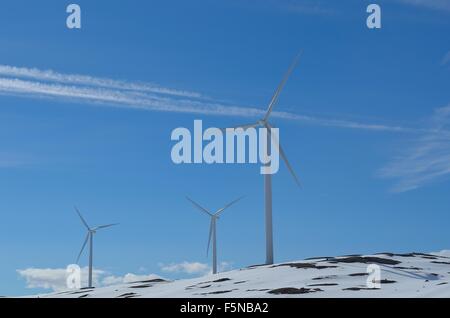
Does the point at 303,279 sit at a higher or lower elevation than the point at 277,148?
lower

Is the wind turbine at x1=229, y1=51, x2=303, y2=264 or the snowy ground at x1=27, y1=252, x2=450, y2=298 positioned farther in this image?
the wind turbine at x1=229, y1=51, x2=303, y2=264

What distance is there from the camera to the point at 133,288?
9825cm

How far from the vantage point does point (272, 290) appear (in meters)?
70.0

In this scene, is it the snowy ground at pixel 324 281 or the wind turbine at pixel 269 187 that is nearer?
the snowy ground at pixel 324 281

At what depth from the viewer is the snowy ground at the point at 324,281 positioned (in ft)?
213

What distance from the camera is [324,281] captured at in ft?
251

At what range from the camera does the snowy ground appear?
64875mm
